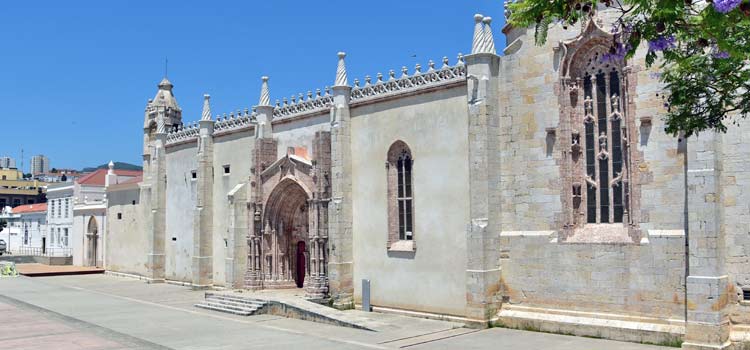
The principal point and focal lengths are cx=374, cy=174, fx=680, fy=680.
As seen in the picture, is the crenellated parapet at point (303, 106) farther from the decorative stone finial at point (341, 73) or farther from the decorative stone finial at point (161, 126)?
the decorative stone finial at point (161, 126)

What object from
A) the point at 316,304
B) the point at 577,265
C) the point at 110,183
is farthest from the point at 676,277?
the point at 110,183

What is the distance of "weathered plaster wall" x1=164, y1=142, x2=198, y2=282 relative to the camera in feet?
107

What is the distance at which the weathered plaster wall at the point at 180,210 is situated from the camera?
32.5 m

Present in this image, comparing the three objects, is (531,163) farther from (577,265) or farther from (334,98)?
(334,98)

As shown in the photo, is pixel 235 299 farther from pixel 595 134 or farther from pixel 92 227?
pixel 92 227

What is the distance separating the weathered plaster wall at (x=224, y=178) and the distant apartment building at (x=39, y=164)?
102 meters

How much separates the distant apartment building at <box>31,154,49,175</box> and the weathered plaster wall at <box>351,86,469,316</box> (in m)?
112

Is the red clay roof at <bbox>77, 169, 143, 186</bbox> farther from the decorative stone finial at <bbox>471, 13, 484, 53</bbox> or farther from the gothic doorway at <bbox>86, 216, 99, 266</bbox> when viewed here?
the decorative stone finial at <bbox>471, 13, 484, 53</bbox>

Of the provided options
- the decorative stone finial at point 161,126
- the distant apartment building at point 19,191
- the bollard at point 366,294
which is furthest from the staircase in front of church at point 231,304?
the distant apartment building at point 19,191

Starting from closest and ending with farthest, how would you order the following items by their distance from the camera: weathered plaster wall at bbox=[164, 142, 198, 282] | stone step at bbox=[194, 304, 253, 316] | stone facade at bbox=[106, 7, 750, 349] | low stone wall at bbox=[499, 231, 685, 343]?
stone facade at bbox=[106, 7, 750, 349] → low stone wall at bbox=[499, 231, 685, 343] → stone step at bbox=[194, 304, 253, 316] → weathered plaster wall at bbox=[164, 142, 198, 282]

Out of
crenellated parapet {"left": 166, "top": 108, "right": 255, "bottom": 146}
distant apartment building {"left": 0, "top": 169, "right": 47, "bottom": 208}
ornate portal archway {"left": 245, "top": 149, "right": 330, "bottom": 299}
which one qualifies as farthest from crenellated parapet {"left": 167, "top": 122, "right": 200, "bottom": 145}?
distant apartment building {"left": 0, "top": 169, "right": 47, "bottom": 208}

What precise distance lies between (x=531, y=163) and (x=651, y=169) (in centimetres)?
329

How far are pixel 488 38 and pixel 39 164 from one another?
12042 cm

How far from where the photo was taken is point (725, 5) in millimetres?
6645
